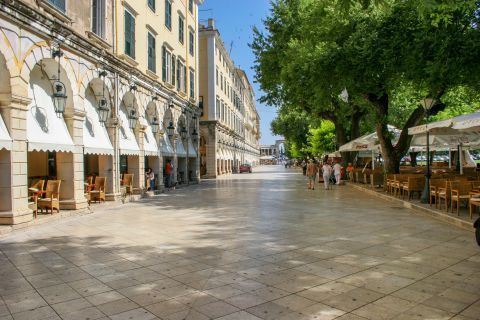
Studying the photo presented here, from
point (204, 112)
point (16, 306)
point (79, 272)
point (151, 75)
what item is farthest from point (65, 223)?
point (204, 112)

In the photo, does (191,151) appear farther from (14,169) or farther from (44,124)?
(14,169)

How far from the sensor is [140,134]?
19.4 meters

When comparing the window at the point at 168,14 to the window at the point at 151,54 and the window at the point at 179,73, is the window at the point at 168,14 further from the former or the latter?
the window at the point at 151,54

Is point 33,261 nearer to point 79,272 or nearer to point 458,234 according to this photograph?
point 79,272

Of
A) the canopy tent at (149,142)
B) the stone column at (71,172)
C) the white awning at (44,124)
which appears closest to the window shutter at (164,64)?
the canopy tent at (149,142)

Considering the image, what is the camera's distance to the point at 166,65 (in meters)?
23.8

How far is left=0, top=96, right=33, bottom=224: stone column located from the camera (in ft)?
32.4

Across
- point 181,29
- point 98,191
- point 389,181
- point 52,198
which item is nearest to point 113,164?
point 98,191

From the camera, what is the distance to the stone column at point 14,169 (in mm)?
9875

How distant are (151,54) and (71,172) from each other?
1031 centimetres

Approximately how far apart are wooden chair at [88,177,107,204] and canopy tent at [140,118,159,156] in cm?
396

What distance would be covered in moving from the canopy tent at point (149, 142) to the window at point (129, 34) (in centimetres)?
334

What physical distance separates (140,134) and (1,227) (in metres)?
10.4

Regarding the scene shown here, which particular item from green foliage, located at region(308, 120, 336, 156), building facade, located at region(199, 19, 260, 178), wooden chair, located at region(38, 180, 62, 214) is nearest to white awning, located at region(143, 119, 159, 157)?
wooden chair, located at region(38, 180, 62, 214)
